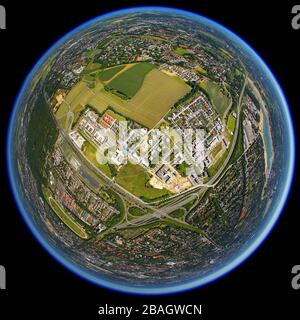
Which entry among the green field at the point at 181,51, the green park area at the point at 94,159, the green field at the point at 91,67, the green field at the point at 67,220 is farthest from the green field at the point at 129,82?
the green field at the point at 67,220

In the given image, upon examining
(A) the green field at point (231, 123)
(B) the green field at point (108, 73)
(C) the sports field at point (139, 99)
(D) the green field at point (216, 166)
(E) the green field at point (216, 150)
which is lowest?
(D) the green field at point (216, 166)

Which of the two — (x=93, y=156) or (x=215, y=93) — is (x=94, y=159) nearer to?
(x=93, y=156)

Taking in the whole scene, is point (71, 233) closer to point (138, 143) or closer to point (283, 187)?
point (138, 143)

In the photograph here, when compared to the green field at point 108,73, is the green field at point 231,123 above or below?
below

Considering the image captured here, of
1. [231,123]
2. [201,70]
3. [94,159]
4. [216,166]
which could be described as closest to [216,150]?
[216,166]

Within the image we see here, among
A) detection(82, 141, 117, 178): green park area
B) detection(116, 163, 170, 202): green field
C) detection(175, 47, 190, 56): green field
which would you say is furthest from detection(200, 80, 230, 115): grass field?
detection(82, 141, 117, 178): green park area

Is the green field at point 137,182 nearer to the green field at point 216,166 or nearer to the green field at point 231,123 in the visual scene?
the green field at point 216,166
